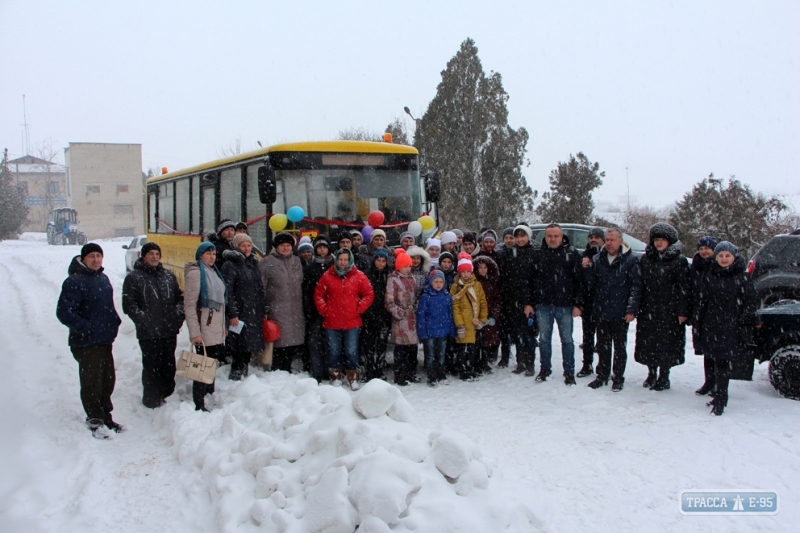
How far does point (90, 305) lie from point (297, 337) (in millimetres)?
2409

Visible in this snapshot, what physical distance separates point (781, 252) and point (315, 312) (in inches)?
283

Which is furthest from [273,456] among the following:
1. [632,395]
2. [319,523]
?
[632,395]

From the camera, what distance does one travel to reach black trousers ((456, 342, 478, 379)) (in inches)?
300

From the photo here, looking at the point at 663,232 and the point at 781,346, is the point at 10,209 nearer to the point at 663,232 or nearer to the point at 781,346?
the point at 663,232

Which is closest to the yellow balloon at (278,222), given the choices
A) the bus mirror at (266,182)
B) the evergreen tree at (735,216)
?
the bus mirror at (266,182)

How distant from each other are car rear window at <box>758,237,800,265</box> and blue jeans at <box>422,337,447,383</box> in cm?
553

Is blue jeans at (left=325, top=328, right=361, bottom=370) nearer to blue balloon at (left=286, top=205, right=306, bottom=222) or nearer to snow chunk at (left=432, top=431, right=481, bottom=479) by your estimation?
blue balloon at (left=286, top=205, right=306, bottom=222)

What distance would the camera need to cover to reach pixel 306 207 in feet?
28.5

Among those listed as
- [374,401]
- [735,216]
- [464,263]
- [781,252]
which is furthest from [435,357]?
[735,216]

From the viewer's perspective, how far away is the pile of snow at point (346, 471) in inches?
143

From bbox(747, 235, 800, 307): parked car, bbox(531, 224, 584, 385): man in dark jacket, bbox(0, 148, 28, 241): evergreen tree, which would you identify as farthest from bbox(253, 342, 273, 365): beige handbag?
bbox(0, 148, 28, 241): evergreen tree

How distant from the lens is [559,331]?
7.29m

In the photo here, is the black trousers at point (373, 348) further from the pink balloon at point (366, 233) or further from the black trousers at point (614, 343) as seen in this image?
the black trousers at point (614, 343)

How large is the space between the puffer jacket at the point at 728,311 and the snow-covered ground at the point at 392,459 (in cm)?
68
